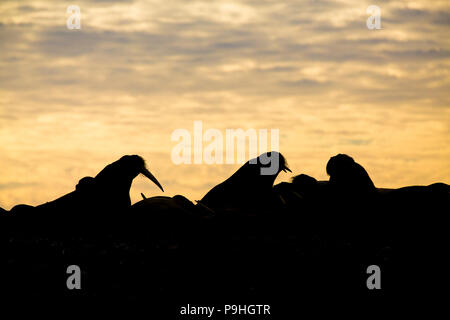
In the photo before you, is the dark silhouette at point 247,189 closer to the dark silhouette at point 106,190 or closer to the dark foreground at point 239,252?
the dark foreground at point 239,252

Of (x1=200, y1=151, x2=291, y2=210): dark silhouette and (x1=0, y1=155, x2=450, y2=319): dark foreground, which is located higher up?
(x1=200, y1=151, x2=291, y2=210): dark silhouette

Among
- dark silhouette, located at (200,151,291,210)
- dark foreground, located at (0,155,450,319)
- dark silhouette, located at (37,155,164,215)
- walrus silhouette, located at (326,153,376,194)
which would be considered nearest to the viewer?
dark foreground, located at (0,155,450,319)

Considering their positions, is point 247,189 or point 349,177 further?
point 247,189

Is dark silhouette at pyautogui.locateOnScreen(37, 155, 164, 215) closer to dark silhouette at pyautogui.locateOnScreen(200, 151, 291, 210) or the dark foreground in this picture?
the dark foreground

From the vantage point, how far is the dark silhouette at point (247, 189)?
20328mm

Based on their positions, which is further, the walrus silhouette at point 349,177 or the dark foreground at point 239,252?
the walrus silhouette at point 349,177

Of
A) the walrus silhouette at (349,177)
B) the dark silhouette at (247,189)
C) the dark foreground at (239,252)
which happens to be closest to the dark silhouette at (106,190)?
the dark foreground at (239,252)

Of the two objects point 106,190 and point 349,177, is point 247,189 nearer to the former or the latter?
point 349,177

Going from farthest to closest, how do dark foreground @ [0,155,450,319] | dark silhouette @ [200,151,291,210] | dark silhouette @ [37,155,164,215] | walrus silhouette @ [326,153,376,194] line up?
dark silhouette @ [200,151,291,210] < dark silhouette @ [37,155,164,215] < walrus silhouette @ [326,153,376,194] < dark foreground @ [0,155,450,319]

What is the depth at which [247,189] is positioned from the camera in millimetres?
20531

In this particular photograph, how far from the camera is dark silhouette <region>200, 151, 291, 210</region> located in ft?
66.7

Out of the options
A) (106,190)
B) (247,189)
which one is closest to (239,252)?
(247,189)

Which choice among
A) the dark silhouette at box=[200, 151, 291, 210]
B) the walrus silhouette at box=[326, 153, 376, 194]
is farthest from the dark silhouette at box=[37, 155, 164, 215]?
the walrus silhouette at box=[326, 153, 376, 194]
